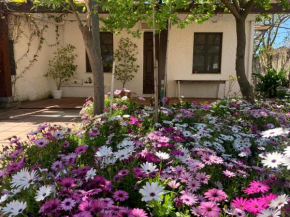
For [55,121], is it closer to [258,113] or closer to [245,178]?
[258,113]

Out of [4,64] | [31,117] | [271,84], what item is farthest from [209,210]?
[271,84]

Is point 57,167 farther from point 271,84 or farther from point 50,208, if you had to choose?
point 271,84

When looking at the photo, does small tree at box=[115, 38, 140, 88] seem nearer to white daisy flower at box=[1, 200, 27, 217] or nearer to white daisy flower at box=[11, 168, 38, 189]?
white daisy flower at box=[11, 168, 38, 189]

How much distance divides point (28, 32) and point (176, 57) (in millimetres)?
4481

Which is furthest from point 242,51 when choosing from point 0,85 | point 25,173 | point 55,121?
point 0,85

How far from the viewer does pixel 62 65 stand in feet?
26.5

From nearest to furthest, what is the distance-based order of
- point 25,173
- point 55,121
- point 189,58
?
point 25,173 < point 55,121 < point 189,58

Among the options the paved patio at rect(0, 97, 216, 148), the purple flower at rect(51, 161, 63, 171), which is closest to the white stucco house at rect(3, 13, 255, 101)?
the paved patio at rect(0, 97, 216, 148)

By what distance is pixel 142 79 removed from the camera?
8.31 meters

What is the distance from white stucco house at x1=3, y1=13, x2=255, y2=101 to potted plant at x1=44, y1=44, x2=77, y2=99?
0.20 meters

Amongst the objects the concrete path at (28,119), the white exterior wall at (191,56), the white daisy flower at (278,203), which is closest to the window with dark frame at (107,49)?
the white exterior wall at (191,56)

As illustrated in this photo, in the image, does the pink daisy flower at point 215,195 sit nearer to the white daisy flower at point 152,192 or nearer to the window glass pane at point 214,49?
the white daisy flower at point 152,192

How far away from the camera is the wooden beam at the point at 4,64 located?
6.47 meters

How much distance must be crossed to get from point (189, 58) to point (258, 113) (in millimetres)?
5406
